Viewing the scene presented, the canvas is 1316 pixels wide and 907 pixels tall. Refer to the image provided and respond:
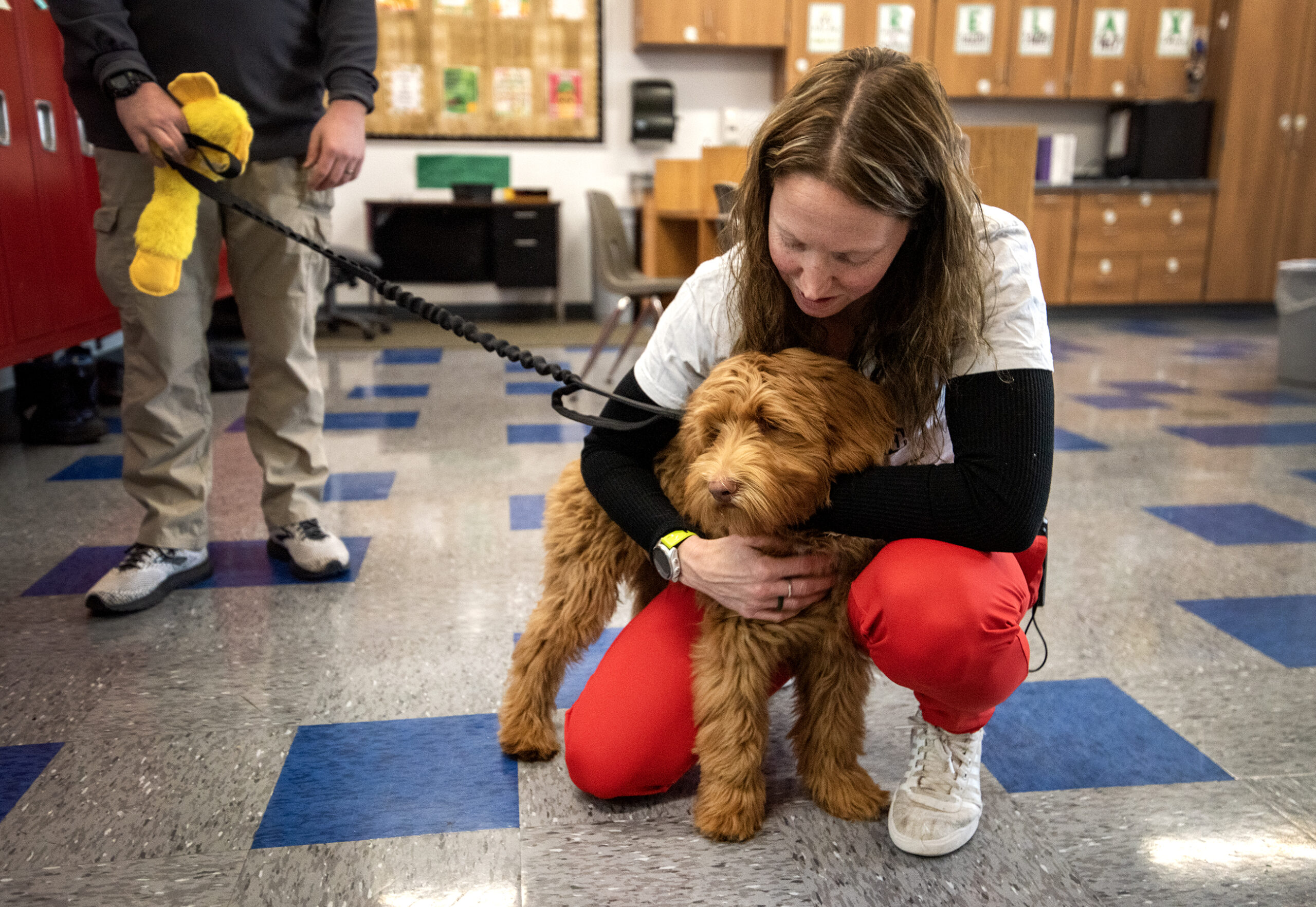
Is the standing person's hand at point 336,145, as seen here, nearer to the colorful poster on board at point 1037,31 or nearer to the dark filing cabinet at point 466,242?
the dark filing cabinet at point 466,242

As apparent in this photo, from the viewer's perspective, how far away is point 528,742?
128 cm

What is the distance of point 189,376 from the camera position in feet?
5.71

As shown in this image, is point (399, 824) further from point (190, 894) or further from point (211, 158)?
point (211, 158)

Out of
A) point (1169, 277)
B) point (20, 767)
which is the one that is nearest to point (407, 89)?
point (1169, 277)

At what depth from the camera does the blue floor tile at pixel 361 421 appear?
326 centimetres

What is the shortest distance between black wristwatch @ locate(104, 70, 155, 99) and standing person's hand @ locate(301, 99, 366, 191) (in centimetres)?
30

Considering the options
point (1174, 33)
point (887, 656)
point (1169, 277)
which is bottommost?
point (887, 656)

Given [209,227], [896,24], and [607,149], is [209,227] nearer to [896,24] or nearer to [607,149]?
[607,149]

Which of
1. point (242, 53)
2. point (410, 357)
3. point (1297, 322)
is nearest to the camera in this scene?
point (242, 53)

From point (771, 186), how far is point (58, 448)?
9.19 ft

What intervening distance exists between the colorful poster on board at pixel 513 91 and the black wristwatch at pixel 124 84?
4.99 meters

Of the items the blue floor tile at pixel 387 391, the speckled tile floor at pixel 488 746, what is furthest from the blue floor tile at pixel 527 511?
the blue floor tile at pixel 387 391

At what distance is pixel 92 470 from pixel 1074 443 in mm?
3191

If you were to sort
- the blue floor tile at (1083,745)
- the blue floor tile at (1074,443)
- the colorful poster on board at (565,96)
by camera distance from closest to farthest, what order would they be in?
1. the blue floor tile at (1083,745)
2. the blue floor tile at (1074,443)
3. the colorful poster on board at (565,96)
